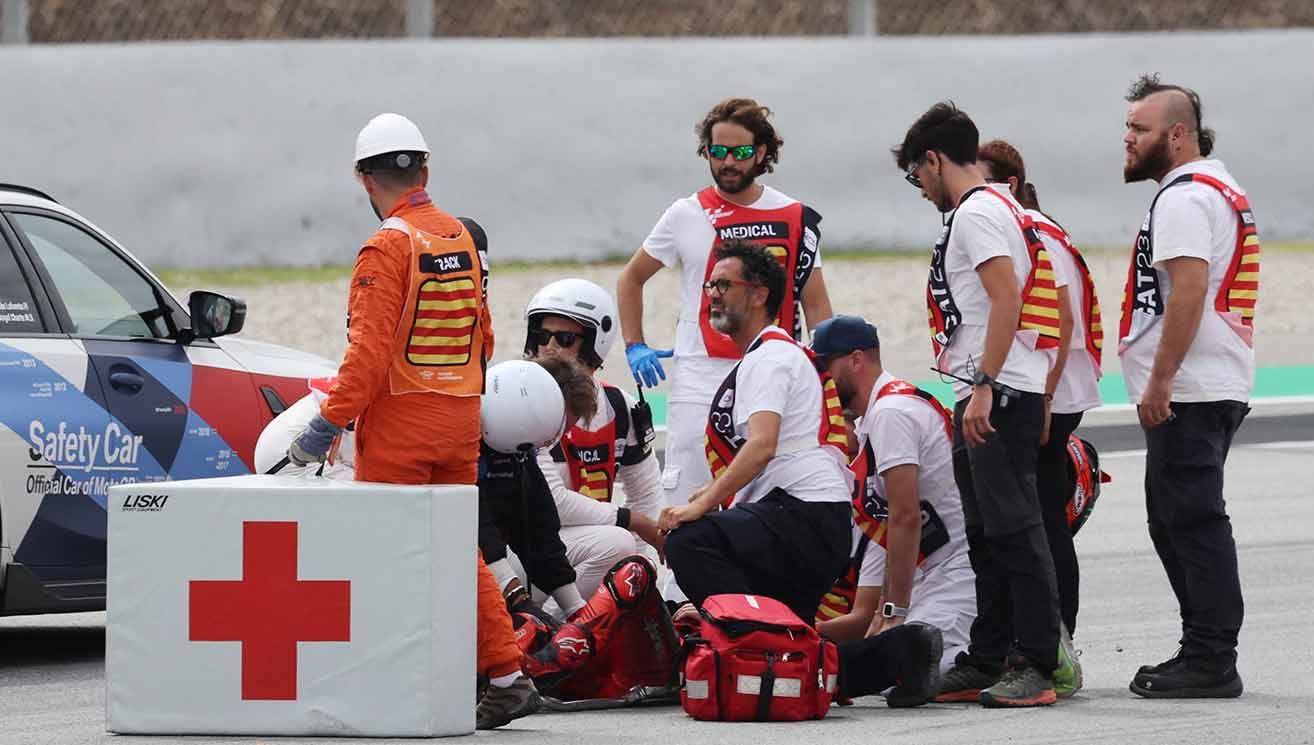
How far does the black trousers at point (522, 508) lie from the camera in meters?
7.84

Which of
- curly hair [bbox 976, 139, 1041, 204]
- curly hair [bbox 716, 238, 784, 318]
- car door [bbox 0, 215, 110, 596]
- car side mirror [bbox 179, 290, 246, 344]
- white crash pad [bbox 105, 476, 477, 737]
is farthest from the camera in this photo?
car side mirror [bbox 179, 290, 246, 344]

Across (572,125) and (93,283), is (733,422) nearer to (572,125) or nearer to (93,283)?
(93,283)

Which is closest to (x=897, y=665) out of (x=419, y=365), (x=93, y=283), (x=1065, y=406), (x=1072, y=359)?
(x=1065, y=406)

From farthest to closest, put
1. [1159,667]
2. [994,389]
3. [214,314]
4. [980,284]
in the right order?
[214,314] → [1159,667] → [980,284] → [994,389]

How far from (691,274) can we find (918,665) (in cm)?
217

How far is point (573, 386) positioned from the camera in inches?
320

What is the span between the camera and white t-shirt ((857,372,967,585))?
7.79 m

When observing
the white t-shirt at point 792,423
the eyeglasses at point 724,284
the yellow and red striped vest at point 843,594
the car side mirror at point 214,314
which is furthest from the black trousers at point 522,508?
the car side mirror at point 214,314

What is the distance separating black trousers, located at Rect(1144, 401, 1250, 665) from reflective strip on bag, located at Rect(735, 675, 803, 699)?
1292mm

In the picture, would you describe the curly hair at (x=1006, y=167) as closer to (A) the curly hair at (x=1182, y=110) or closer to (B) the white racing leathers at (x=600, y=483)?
(A) the curly hair at (x=1182, y=110)

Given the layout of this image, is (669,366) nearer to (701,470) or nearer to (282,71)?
(282,71)

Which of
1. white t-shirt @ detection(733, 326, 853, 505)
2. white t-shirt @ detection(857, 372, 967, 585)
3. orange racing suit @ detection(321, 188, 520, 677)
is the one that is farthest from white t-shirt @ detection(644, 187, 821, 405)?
orange racing suit @ detection(321, 188, 520, 677)

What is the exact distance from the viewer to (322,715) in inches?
268

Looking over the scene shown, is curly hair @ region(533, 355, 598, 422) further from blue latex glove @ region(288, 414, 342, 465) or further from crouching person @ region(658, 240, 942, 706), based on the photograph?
blue latex glove @ region(288, 414, 342, 465)
